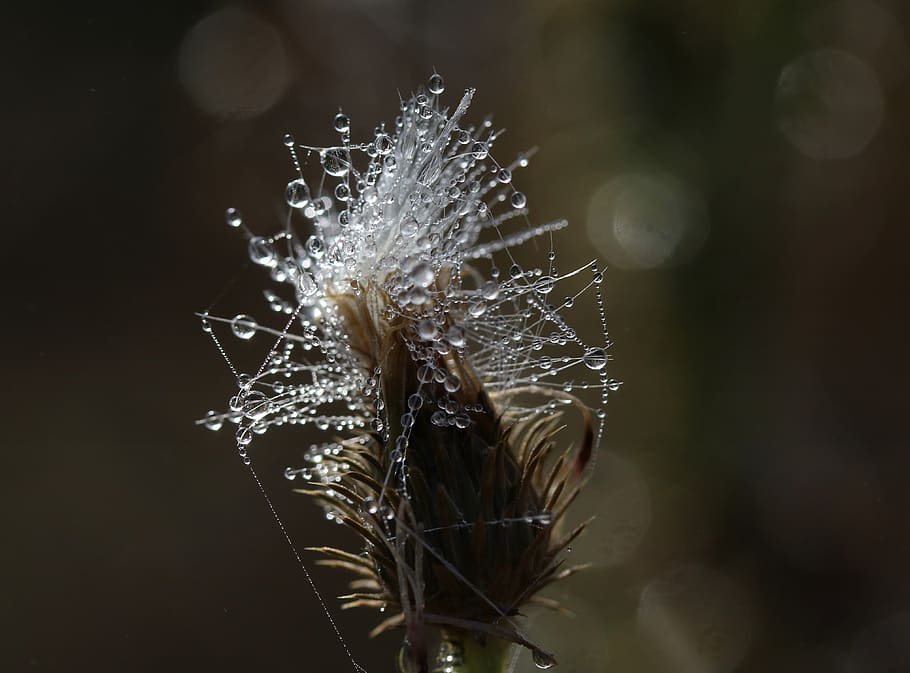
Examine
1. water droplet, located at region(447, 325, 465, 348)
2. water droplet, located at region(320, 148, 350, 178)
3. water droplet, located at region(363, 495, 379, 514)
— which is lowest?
water droplet, located at region(363, 495, 379, 514)

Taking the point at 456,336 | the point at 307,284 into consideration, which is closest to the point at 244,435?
the point at 307,284

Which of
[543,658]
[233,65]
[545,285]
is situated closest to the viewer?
[543,658]

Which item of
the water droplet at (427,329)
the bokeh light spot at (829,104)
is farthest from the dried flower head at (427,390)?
the bokeh light spot at (829,104)

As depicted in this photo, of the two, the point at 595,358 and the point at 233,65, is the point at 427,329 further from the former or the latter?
the point at 233,65

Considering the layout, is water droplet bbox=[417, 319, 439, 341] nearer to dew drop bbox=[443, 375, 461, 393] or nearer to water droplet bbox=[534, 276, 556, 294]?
dew drop bbox=[443, 375, 461, 393]

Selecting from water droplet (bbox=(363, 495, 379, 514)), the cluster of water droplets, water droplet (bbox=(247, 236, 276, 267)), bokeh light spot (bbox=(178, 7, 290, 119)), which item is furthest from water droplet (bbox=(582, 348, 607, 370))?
bokeh light spot (bbox=(178, 7, 290, 119))

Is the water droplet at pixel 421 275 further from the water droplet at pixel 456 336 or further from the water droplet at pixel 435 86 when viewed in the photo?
the water droplet at pixel 435 86

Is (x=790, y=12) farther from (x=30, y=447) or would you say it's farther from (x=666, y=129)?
(x=30, y=447)
